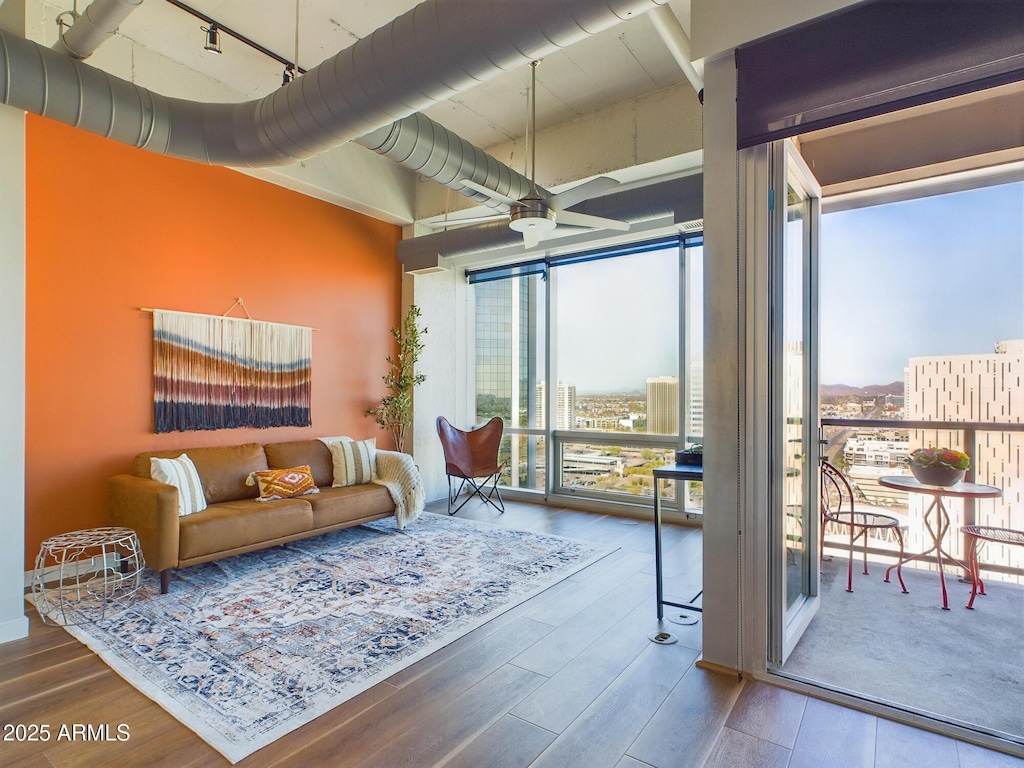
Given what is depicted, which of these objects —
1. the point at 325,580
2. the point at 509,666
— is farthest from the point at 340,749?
the point at 325,580

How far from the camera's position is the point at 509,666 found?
8.64 feet

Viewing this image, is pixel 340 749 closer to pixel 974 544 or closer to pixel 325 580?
pixel 325 580

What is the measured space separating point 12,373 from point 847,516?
16.6ft

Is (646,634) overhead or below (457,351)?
below

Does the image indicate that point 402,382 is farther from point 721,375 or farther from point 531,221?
point 721,375

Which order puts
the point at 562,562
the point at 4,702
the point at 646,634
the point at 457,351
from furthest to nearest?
the point at 457,351 → the point at 562,562 → the point at 646,634 → the point at 4,702

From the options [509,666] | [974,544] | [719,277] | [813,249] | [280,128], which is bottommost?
[509,666]

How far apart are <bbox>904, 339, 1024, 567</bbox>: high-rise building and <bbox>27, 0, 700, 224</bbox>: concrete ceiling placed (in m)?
2.43

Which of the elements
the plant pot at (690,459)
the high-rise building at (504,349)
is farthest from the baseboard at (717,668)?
the high-rise building at (504,349)

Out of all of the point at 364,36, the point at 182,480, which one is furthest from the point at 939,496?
the point at 182,480

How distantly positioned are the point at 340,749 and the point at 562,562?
239 cm

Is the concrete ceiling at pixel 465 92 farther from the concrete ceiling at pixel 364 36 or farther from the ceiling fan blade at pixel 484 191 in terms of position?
the ceiling fan blade at pixel 484 191

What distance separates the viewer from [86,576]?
3910 mm

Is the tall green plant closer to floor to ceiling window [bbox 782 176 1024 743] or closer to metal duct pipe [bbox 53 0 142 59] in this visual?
metal duct pipe [bbox 53 0 142 59]
